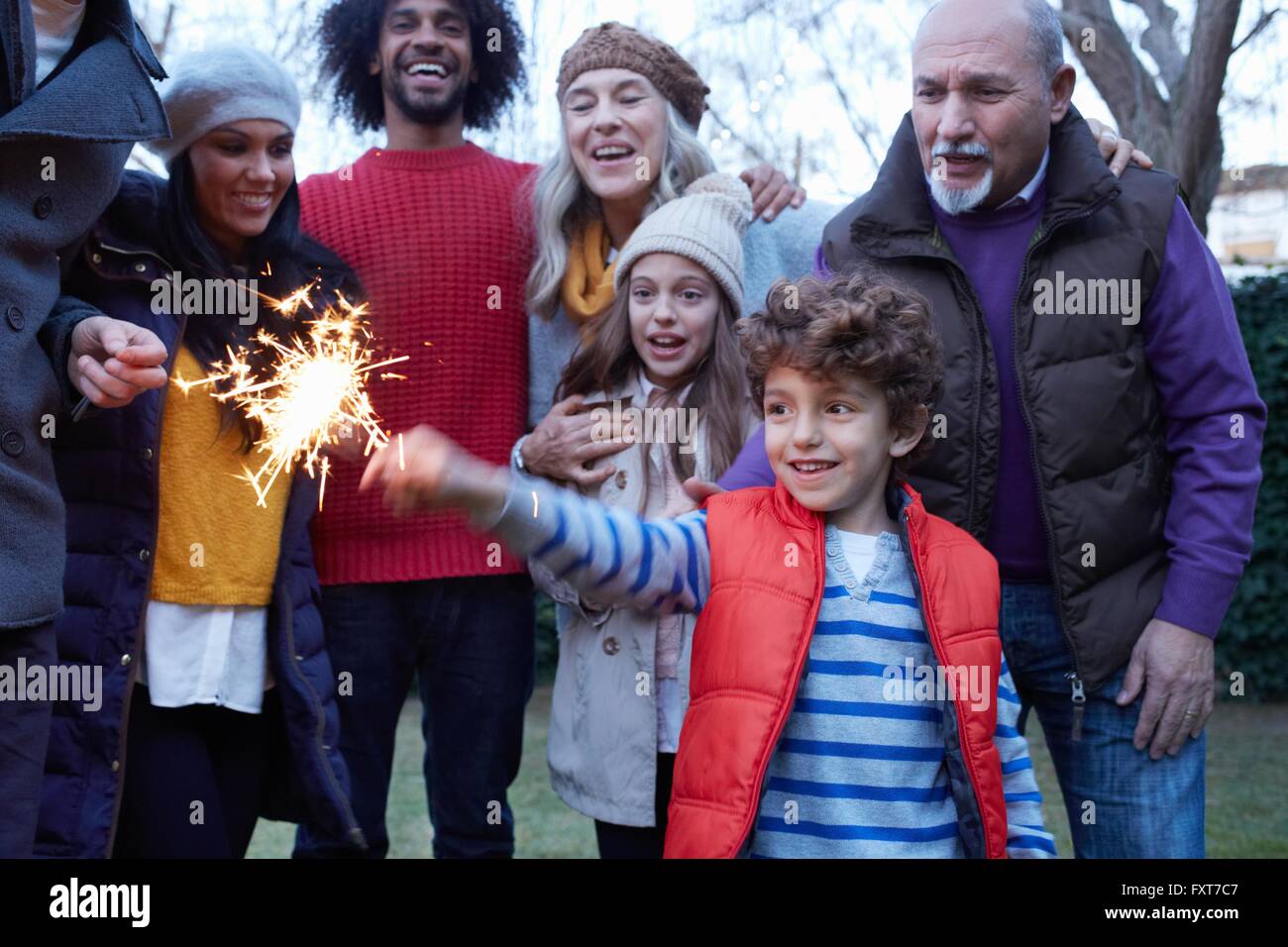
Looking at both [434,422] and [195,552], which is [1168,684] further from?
[195,552]

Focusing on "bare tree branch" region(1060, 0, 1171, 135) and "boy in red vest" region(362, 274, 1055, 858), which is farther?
"bare tree branch" region(1060, 0, 1171, 135)

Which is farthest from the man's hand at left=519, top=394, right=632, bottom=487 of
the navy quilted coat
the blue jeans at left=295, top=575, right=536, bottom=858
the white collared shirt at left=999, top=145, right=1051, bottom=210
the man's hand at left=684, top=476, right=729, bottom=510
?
the white collared shirt at left=999, top=145, right=1051, bottom=210

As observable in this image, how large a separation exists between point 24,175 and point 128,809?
122 cm

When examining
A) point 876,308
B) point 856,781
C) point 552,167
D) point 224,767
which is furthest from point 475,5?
point 856,781

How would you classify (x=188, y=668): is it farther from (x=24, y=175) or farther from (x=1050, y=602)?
(x=1050, y=602)

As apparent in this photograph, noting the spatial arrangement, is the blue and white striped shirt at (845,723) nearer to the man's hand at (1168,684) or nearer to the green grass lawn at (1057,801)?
the man's hand at (1168,684)

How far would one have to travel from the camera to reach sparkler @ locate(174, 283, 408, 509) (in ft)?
8.66

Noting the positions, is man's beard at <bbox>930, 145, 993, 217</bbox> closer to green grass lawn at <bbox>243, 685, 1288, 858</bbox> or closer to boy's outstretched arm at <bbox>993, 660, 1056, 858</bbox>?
boy's outstretched arm at <bbox>993, 660, 1056, 858</bbox>

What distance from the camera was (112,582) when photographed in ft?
8.23

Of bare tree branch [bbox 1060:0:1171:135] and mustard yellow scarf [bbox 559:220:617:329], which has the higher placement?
bare tree branch [bbox 1060:0:1171:135]

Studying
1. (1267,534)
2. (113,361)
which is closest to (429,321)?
(113,361)

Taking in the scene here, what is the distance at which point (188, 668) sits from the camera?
259 cm

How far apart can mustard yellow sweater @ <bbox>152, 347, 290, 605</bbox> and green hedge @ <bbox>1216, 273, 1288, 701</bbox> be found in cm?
620

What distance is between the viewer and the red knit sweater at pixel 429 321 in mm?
3068
